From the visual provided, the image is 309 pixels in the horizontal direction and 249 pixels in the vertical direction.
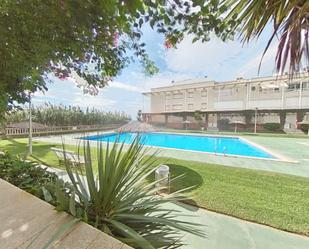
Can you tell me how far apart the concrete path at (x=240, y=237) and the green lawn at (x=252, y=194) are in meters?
0.25

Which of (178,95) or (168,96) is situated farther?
(168,96)

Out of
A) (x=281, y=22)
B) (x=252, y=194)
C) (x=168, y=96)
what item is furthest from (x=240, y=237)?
(x=168, y=96)

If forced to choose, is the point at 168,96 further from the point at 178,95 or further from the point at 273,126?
the point at 273,126

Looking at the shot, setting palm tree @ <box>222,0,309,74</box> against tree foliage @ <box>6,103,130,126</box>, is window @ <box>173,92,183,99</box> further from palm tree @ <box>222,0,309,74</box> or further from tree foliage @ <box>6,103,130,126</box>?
palm tree @ <box>222,0,309,74</box>

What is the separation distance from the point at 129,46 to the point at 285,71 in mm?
2241

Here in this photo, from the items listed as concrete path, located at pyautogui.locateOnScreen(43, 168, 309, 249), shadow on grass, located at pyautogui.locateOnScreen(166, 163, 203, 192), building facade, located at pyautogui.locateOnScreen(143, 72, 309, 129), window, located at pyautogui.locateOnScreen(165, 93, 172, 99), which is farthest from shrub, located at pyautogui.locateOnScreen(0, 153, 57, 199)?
window, located at pyautogui.locateOnScreen(165, 93, 172, 99)

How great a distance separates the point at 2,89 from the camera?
4.01 metres

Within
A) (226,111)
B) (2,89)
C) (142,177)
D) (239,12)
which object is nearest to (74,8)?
(239,12)

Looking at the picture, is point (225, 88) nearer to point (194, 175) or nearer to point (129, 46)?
point (194, 175)

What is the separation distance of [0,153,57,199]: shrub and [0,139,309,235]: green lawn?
86.1 inches

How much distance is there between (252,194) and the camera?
5.42 metres

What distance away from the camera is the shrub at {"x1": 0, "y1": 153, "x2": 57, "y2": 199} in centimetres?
294

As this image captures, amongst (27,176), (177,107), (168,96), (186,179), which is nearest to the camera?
(27,176)

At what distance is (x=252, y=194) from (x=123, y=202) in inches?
173
